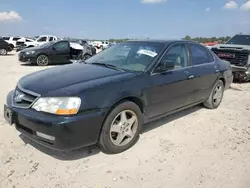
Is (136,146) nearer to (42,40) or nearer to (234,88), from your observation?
(234,88)

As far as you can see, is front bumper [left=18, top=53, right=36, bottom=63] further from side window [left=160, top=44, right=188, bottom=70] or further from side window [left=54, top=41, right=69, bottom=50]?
side window [left=160, top=44, right=188, bottom=70]

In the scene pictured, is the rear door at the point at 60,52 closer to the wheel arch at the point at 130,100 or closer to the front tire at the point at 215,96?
the front tire at the point at 215,96

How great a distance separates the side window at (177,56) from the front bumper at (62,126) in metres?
1.56

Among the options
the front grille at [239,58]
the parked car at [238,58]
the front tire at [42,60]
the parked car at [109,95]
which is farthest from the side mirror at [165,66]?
the front tire at [42,60]

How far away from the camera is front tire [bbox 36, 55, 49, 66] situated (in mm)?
12827

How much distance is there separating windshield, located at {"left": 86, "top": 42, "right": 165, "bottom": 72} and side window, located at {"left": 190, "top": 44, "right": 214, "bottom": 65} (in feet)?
2.89

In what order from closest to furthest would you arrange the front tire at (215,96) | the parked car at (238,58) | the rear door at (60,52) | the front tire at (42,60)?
the front tire at (215,96), the parked car at (238,58), the front tire at (42,60), the rear door at (60,52)

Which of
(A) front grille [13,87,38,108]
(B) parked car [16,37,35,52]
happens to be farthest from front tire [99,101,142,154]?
(B) parked car [16,37,35,52]

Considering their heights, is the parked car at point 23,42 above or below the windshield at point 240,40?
below

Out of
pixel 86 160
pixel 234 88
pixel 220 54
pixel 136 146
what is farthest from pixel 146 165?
pixel 220 54

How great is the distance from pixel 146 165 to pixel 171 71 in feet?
5.33

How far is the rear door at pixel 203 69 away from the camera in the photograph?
4.62 m

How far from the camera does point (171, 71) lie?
4.00m

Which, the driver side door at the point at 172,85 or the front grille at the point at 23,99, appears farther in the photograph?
the driver side door at the point at 172,85
